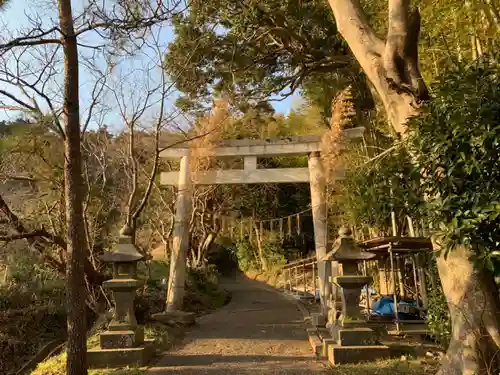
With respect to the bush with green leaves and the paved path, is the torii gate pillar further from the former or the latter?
the bush with green leaves

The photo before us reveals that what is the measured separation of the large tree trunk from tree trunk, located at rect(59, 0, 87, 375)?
9.73 ft

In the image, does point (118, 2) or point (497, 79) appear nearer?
point (497, 79)

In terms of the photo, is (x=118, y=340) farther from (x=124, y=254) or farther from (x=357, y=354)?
(x=357, y=354)

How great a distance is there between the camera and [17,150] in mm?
7688

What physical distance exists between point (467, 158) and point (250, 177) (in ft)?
23.0

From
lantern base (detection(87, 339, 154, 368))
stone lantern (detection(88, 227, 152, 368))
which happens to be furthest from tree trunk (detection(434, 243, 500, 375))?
stone lantern (detection(88, 227, 152, 368))

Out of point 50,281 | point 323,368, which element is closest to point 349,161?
point 323,368

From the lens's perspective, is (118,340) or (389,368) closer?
(389,368)

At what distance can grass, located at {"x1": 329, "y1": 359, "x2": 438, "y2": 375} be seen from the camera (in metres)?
5.10

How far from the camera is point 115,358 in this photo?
588 centimetres

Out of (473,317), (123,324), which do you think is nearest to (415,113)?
(473,317)

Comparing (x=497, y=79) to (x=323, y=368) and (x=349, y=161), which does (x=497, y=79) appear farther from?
(x=349, y=161)

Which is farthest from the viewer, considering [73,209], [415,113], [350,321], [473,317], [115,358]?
[350,321]

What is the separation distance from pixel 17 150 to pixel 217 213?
10.2m
